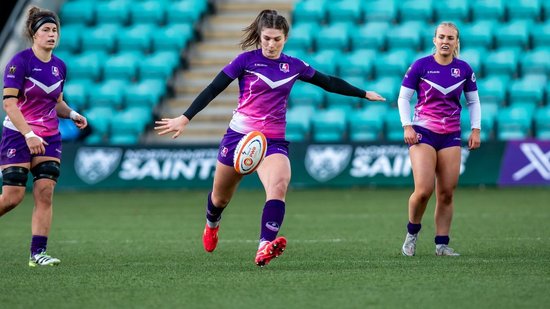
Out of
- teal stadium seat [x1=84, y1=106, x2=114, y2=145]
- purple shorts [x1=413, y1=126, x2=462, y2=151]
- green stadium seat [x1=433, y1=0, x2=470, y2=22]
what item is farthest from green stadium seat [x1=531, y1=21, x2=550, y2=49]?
purple shorts [x1=413, y1=126, x2=462, y2=151]

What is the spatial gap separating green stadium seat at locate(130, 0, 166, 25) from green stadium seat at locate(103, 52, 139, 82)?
1.43 meters

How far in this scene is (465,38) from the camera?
21266 mm

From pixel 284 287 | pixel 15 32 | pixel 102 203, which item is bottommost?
pixel 102 203

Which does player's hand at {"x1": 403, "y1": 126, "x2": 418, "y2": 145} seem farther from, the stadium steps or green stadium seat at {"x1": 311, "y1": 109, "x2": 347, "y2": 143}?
the stadium steps

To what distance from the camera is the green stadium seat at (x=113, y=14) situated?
76.1 feet

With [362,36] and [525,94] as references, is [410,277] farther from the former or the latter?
[362,36]

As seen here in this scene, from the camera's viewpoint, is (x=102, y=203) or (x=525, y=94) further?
(x=525, y=94)

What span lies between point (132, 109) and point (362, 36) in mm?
5058

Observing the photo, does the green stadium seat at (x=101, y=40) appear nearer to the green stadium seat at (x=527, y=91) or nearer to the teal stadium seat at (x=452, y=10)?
the teal stadium seat at (x=452, y=10)

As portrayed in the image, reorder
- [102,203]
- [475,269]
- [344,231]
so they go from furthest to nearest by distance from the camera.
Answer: [102,203]
[344,231]
[475,269]

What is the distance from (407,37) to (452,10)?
1.26 meters

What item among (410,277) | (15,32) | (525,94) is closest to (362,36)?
(525,94)

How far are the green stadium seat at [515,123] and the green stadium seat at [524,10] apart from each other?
283cm

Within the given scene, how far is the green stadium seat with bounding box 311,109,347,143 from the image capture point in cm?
1986
